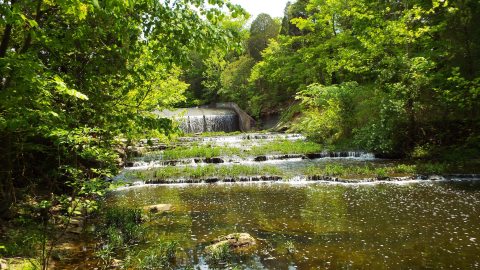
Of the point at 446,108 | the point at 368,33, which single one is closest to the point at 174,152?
the point at 368,33

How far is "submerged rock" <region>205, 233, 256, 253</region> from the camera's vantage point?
7154 mm

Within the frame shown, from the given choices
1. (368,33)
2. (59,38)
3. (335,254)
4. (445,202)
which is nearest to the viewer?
(59,38)

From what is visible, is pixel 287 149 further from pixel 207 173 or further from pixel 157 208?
pixel 157 208

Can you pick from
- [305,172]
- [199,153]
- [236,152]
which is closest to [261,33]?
[236,152]

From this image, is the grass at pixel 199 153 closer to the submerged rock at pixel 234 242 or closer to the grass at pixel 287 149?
the grass at pixel 287 149

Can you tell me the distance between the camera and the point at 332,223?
8789 mm

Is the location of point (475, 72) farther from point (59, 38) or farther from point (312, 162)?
point (59, 38)

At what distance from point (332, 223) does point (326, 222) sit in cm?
16

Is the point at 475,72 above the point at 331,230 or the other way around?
above

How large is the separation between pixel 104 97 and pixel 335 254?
5.18 m

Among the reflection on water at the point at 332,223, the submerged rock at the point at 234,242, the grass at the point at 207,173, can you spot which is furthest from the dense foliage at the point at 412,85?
the submerged rock at the point at 234,242

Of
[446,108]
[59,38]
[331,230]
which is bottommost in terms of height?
[331,230]

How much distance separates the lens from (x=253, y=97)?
41875 mm

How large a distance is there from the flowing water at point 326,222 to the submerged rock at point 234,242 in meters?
0.19
